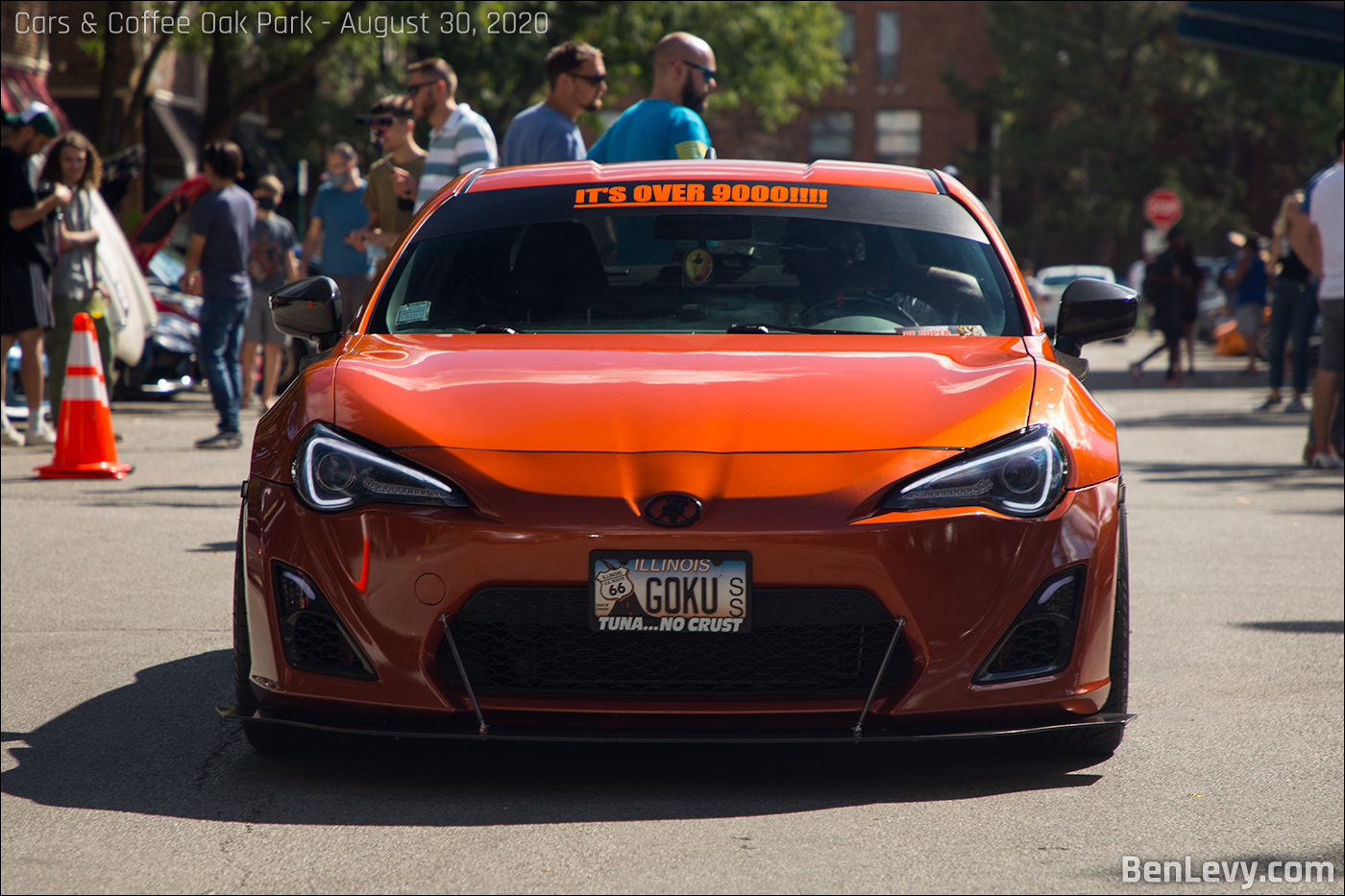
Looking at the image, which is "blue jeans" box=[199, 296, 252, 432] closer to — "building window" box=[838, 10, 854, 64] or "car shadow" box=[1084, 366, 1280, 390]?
"car shadow" box=[1084, 366, 1280, 390]

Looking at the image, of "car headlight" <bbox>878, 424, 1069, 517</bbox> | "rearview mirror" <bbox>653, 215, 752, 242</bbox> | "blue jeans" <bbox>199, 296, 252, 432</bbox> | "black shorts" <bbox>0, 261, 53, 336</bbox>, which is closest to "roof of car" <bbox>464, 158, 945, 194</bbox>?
"rearview mirror" <bbox>653, 215, 752, 242</bbox>

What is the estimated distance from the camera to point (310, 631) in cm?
368

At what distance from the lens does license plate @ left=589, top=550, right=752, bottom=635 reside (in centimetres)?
349

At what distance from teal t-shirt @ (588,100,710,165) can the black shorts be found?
5121 mm

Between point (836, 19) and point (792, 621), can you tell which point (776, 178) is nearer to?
point (792, 621)

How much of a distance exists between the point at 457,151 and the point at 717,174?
349 cm

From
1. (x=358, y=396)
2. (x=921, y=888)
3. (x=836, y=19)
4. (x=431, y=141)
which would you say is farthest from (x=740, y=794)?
(x=836, y=19)

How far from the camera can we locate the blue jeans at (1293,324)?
14617 mm

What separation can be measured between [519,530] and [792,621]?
1.94 feet

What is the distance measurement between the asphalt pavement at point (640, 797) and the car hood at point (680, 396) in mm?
766

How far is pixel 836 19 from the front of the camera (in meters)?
37.4

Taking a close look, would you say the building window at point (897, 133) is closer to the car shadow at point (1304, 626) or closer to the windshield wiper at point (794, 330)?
the car shadow at point (1304, 626)

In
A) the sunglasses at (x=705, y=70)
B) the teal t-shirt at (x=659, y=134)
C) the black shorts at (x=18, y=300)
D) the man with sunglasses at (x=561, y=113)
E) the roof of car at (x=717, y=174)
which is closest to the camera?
the roof of car at (x=717, y=174)

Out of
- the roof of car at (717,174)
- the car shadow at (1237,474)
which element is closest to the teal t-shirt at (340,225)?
the car shadow at (1237,474)
